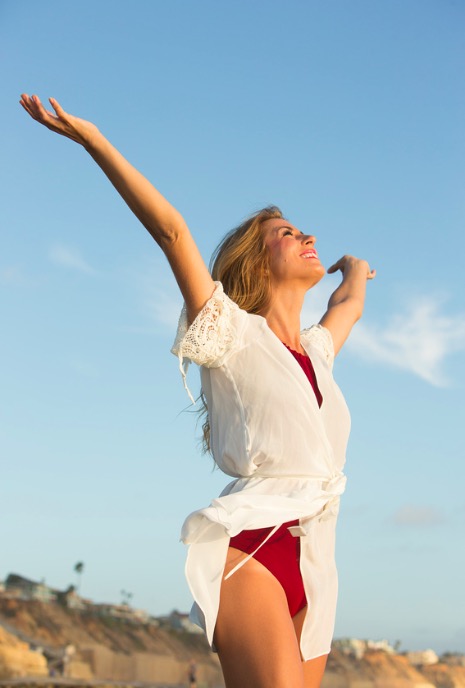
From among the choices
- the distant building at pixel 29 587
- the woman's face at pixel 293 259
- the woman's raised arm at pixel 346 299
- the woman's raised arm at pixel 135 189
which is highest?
the distant building at pixel 29 587

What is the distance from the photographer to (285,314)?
311 centimetres

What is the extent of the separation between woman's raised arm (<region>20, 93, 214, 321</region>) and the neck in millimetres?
473

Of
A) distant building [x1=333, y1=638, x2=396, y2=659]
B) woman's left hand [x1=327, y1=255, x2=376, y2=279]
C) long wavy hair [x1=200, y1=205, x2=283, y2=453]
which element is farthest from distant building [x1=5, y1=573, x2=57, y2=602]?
long wavy hair [x1=200, y1=205, x2=283, y2=453]

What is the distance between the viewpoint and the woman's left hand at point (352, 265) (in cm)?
424

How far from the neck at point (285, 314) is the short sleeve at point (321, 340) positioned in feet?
0.74

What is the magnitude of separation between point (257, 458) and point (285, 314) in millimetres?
625

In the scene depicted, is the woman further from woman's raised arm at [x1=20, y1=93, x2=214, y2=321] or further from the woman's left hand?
the woman's left hand

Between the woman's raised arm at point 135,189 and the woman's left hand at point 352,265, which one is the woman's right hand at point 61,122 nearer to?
the woman's raised arm at point 135,189

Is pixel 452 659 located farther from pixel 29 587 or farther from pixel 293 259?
pixel 293 259

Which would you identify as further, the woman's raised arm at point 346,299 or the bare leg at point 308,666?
the woman's raised arm at point 346,299

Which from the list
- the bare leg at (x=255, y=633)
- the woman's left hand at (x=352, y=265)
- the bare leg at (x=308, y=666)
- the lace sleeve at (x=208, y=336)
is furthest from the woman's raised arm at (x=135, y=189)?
the woman's left hand at (x=352, y=265)

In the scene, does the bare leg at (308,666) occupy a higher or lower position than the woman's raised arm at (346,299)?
lower

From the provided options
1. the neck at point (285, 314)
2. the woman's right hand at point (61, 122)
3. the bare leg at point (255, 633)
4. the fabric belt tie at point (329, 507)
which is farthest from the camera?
the neck at point (285, 314)

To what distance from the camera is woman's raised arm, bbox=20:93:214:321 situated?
254cm
